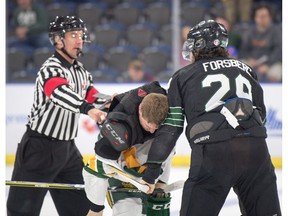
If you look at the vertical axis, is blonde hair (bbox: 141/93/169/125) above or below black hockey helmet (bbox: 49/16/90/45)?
below

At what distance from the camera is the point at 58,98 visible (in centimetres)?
347

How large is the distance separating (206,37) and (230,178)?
2.04 ft

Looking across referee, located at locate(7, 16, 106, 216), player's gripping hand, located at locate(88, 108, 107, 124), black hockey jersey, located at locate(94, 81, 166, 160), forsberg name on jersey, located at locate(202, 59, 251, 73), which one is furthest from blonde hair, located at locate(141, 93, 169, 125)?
referee, located at locate(7, 16, 106, 216)

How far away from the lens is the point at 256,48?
676cm

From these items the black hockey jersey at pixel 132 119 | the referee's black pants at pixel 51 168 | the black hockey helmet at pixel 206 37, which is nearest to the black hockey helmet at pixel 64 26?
the referee's black pants at pixel 51 168

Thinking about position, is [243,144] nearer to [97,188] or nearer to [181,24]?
[97,188]

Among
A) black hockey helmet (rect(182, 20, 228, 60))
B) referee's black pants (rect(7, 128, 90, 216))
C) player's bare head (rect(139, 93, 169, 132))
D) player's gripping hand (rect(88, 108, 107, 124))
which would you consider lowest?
referee's black pants (rect(7, 128, 90, 216))

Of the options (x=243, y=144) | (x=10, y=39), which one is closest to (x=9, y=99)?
(x=10, y=39)

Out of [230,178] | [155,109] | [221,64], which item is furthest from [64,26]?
[230,178]

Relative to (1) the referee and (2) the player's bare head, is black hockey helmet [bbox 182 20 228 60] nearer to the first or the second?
(2) the player's bare head

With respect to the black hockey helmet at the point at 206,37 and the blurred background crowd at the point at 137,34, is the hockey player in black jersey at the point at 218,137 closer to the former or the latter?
the black hockey helmet at the point at 206,37

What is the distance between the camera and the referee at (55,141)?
3.59 m

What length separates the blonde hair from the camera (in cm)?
283

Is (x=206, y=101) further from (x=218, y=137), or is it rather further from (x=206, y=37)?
(x=206, y=37)
